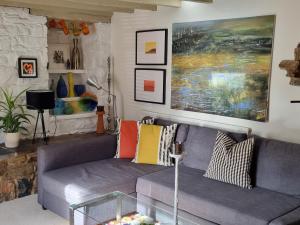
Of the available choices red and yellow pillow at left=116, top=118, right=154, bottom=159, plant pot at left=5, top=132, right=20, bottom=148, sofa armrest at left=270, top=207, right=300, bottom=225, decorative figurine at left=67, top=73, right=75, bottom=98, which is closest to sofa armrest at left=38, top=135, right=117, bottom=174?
red and yellow pillow at left=116, top=118, right=154, bottom=159

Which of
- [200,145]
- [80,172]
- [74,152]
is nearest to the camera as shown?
[80,172]

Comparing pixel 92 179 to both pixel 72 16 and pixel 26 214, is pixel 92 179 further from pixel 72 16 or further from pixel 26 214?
pixel 72 16

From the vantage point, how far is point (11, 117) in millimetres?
3693

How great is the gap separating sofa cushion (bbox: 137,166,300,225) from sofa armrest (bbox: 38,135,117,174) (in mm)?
722

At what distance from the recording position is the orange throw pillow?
12.0ft

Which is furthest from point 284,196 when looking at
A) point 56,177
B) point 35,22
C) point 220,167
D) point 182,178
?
point 35,22

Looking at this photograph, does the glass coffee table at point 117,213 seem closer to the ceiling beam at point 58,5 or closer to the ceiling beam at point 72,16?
the ceiling beam at point 58,5

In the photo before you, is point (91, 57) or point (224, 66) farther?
point (91, 57)

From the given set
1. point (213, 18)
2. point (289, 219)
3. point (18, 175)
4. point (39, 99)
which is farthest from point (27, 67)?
point (289, 219)

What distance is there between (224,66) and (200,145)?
809 millimetres

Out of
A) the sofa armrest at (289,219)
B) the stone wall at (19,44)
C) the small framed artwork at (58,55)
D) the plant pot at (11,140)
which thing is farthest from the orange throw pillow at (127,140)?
the sofa armrest at (289,219)

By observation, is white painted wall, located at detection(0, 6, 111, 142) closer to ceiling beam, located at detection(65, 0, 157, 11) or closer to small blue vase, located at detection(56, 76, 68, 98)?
small blue vase, located at detection(56, 76, 68, 98)

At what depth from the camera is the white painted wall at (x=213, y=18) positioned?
3.01 metres

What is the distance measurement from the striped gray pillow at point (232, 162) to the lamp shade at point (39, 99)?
1868 mm
